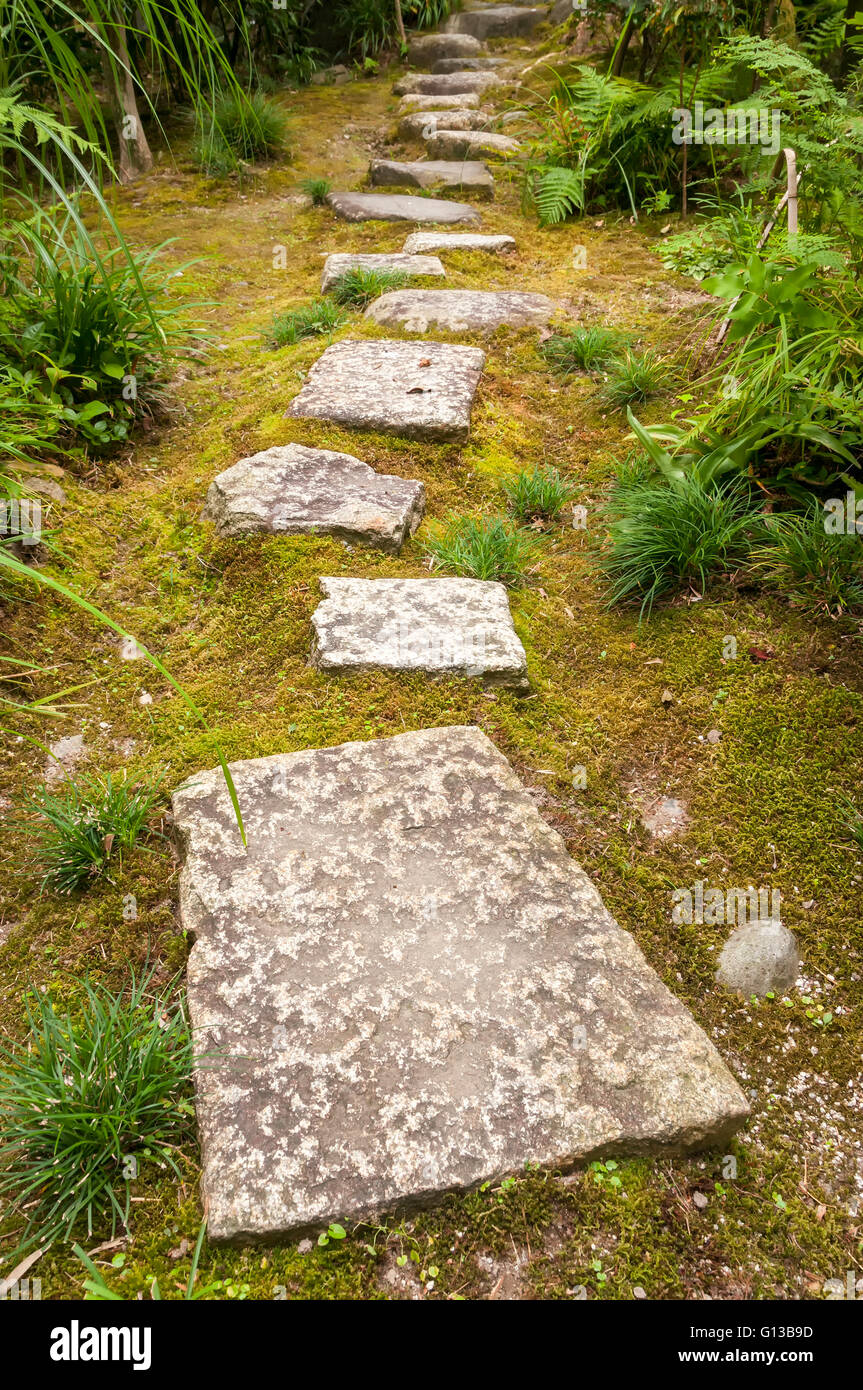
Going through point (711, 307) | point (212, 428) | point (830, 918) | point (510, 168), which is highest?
point (510, 168)

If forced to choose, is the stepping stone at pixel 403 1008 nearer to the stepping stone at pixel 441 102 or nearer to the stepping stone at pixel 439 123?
the stepping stone at pixel 439 123

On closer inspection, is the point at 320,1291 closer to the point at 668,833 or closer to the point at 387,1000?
the point at 387,1000

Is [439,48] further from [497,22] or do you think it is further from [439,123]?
[439,123]

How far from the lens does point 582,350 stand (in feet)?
12.0

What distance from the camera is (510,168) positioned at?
5.85m

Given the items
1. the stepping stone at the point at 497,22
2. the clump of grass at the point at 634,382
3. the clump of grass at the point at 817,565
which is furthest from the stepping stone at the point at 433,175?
the clump of grass at the point at 817,565

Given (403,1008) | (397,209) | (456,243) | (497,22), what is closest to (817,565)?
(403,1008)

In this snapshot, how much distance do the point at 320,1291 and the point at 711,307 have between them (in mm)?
3594

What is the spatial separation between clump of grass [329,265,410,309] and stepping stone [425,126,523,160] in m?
2.55

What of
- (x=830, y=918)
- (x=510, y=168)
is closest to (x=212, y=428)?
(x=830, y=918)

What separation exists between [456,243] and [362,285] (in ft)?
2.86

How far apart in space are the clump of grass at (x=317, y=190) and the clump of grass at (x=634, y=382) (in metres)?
3.17

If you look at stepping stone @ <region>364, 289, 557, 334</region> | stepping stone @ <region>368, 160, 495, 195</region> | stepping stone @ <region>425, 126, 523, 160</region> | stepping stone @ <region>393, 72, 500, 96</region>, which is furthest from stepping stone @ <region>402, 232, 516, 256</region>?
stepping stone @ <region>393, 72, 500, 96</region>

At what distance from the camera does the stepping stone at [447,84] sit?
24.3ft
